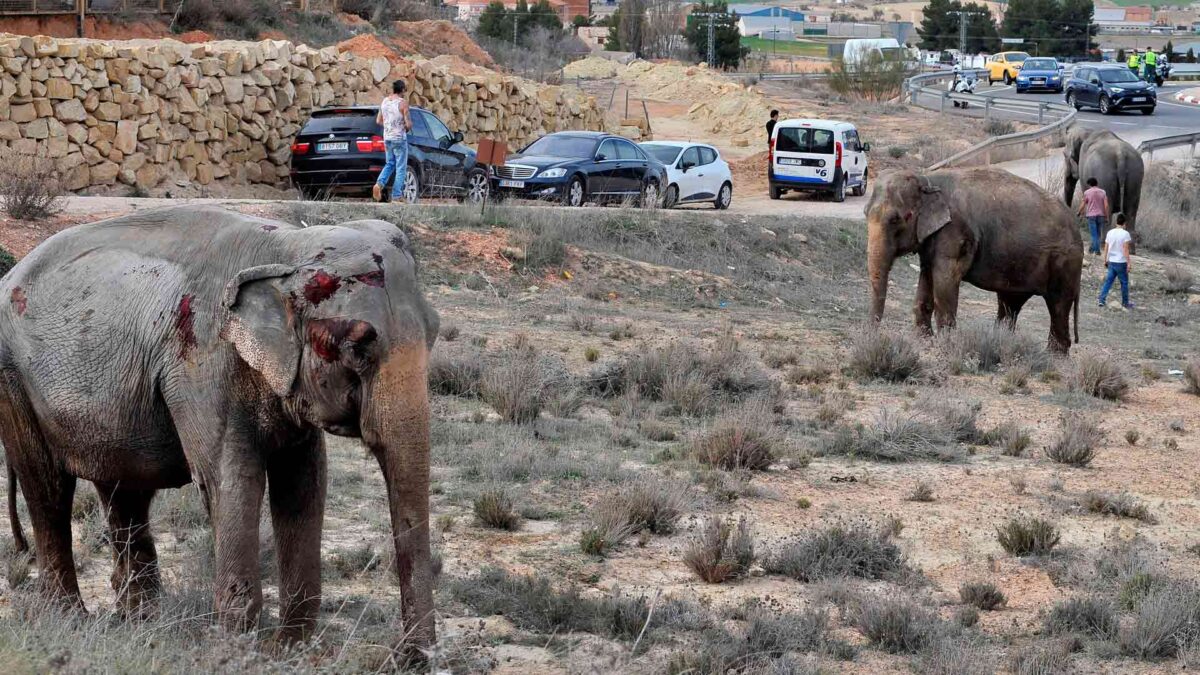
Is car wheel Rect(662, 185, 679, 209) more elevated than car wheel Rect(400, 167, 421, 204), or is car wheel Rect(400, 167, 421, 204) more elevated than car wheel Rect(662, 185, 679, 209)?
car wheel Rect(400, 167, 421, 204)

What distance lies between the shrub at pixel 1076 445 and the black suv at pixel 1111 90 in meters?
49.1

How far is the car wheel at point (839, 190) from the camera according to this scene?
3688 cm

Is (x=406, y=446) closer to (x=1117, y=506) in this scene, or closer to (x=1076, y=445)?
(x=1117, y=506)

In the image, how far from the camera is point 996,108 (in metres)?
60.7

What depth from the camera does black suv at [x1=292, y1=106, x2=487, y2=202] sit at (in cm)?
2622

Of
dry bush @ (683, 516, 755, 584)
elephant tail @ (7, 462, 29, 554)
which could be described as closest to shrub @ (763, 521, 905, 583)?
dry bush @ (683, 516, 755, 584)

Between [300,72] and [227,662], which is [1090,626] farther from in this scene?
[300,72]

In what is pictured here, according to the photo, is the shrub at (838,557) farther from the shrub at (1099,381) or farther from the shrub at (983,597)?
the shrub at (1099,381)

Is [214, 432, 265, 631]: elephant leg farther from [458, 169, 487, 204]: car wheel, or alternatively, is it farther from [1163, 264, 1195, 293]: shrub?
[1163, 264, 1195, 293]: shrub

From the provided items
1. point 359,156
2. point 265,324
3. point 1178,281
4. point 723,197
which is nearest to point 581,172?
point 359,156

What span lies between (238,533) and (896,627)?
3554mm

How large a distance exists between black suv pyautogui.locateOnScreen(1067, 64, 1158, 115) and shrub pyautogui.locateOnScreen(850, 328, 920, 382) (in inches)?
1831

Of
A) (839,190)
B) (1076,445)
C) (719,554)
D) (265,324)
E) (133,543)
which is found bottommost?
(839,190)

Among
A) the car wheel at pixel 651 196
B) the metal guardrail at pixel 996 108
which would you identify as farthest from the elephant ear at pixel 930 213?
the metal guardrail at pixel 996 108
